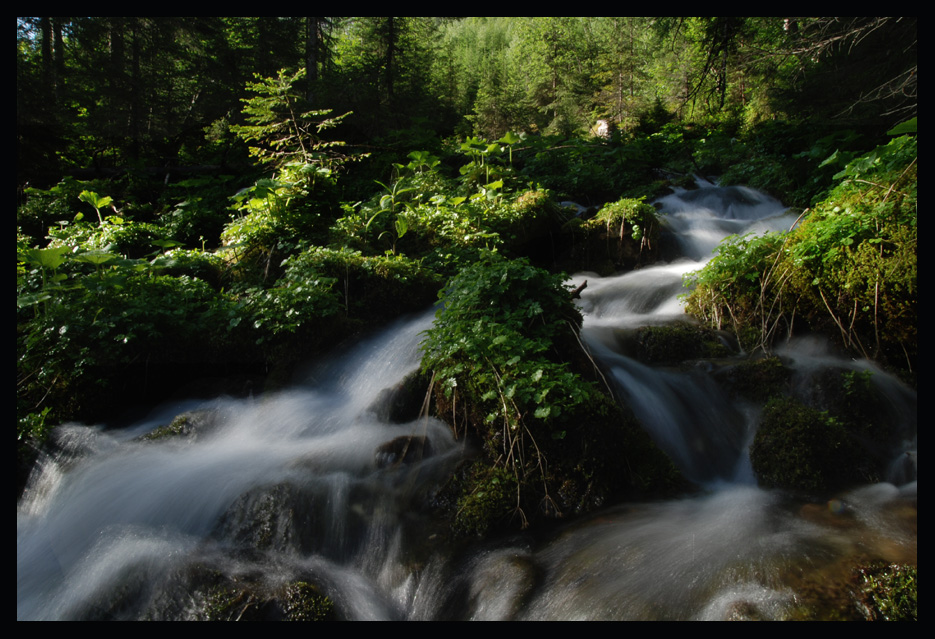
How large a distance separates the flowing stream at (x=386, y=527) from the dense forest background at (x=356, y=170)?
82 centimetres

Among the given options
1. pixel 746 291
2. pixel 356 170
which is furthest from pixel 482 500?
pixel 356 170

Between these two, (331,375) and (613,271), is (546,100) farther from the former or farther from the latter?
(331,375)

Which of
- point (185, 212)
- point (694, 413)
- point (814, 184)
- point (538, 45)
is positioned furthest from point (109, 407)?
point (538, 45)

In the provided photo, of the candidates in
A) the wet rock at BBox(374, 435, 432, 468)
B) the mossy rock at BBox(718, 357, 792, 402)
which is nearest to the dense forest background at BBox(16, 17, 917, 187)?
the mossy rock at BBox(718, 357, 792, 402)

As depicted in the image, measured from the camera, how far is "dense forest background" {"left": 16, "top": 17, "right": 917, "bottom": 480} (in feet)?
14.2

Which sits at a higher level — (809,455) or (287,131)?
(287,131)

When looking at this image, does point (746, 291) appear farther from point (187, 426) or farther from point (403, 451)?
point (187, 426)

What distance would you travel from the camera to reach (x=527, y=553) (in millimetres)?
2719

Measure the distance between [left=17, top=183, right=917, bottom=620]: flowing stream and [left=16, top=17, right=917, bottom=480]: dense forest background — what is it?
2.69 ft

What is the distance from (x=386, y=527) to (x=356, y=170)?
9.98 meters

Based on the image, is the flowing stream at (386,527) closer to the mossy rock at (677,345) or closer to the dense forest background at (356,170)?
the mossy rock at (677,345)

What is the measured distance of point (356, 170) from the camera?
11.3 m

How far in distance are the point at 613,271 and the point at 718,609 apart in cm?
572

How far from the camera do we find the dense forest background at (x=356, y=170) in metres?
4.32
